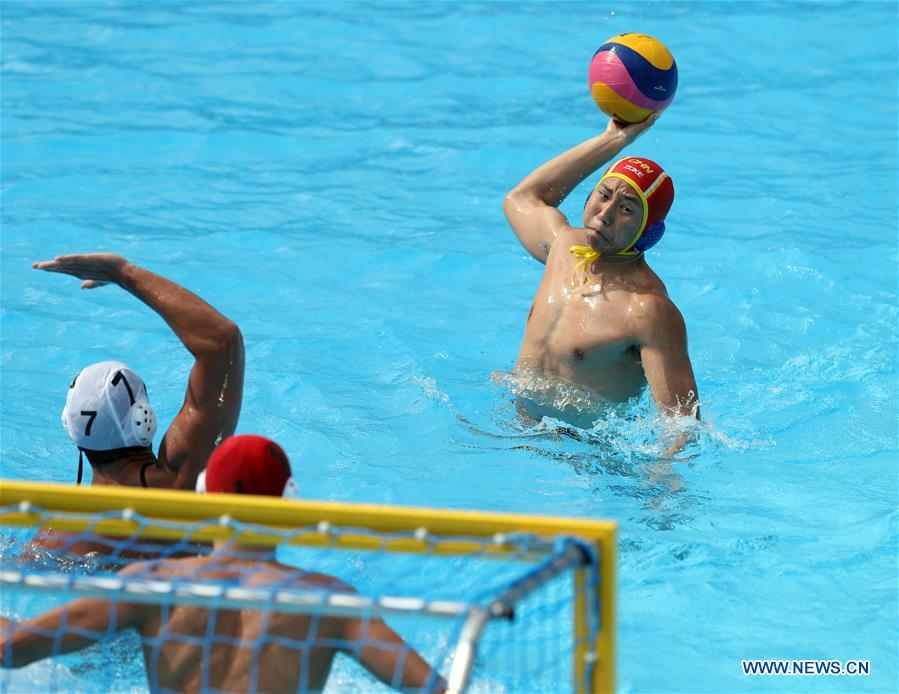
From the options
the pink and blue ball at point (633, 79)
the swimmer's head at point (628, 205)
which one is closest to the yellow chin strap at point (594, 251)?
the swimmer's head at point (628, 205)

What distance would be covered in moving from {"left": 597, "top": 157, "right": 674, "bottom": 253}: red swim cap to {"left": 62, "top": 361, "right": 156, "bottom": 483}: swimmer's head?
2370mm

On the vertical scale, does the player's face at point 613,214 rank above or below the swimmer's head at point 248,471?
above

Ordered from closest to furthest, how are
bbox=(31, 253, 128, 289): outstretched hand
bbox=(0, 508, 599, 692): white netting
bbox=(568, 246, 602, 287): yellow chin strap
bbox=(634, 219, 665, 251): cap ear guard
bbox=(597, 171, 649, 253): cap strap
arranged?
bbox=(0, 508, 599, 692): white netting, bbox=(31, 253, 128, 289): outstretched hand, bbox=(597, 171, 649, 253): cap strap, bbox=(634, 219, 665, 251): cap ear guard, bbox=(568, 246, 602, 287): yellow chin strap

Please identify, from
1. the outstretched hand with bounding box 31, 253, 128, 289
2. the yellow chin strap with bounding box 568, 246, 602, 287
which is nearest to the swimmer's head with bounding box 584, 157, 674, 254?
the yellow chin strap with bounding box 568, 246, 602, 287

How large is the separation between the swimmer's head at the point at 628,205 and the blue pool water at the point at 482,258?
867 millimetres

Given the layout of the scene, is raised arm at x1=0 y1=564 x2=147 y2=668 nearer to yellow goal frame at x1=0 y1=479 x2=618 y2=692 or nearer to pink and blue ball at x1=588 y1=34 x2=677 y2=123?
yellow goal frame at x1=0 y1=479 x2=618 y2=692

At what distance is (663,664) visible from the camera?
496cm

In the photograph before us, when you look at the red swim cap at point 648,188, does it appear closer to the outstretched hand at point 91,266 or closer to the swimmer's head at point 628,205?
the swimmer's head at point 628,205

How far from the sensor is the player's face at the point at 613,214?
5609 millimetres

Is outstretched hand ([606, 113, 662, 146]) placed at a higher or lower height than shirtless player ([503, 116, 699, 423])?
higher

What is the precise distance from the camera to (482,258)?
8.84 meters

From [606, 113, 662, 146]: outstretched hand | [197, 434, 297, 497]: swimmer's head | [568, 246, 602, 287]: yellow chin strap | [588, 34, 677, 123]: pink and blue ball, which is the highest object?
[588, 34, 677, 123]: pink and blue ball

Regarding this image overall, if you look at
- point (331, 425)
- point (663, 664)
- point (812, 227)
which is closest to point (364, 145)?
point (812, 227)

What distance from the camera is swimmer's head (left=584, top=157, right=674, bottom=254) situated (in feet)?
18.4
